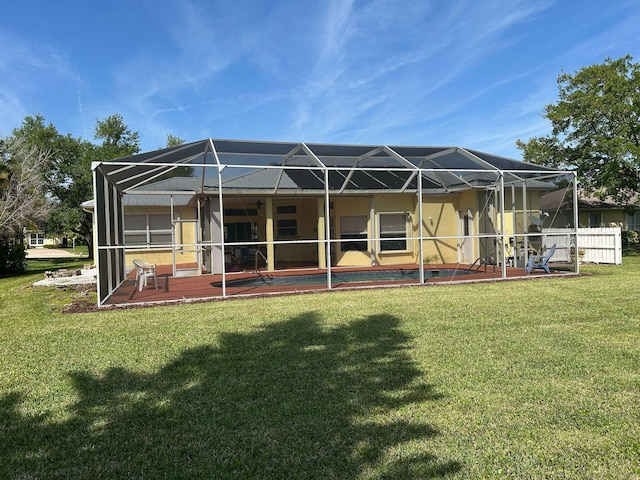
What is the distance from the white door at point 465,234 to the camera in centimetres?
1534

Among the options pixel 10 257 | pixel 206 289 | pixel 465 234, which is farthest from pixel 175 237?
pixel 465 234

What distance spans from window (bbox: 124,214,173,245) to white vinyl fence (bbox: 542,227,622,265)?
1404cm

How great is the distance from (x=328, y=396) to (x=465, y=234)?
1331 centimetres

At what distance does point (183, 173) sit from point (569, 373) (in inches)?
416

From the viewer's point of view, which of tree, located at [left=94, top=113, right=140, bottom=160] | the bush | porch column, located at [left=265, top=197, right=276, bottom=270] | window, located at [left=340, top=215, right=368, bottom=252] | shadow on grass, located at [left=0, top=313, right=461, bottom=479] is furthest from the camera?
tree, located at [left=94, top=113, right=140, bottom=160]

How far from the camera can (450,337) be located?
5.26m

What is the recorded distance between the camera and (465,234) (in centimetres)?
1566

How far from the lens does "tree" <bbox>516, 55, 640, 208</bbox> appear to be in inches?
676

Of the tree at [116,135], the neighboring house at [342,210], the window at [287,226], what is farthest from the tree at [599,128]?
the tree at [116,135]

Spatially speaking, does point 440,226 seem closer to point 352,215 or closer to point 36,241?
point 352,215

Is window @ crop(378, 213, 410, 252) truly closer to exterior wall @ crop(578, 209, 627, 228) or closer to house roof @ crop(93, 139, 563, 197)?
house roof @ crop(93, 139, 563, 197)

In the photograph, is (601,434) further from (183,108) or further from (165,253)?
(183,108)

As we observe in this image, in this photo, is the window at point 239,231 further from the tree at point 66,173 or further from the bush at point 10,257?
the tree at point 66,173

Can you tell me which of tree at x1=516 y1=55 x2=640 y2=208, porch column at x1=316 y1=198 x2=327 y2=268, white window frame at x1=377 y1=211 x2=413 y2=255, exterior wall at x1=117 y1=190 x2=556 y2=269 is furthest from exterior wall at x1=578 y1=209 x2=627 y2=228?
porch column at x1=316 y1=198 x2=327 y2=268
